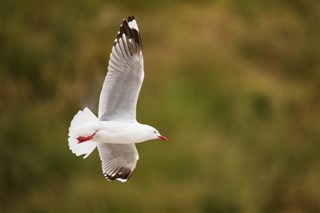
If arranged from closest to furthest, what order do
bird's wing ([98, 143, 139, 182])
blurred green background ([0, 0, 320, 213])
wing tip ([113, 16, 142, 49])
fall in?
wing tip ([113, 16, 142, 49]) < bird's wing ([98, 143, 139, 182]) < blurred green background ([0, 0, 320, 213])

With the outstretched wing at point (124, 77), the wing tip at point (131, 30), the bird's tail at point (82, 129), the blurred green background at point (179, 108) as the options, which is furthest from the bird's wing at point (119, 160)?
the blurred green background at point (179, 108)

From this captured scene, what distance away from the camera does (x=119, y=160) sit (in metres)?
4.65

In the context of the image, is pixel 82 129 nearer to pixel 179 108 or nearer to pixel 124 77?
pixel 124 77

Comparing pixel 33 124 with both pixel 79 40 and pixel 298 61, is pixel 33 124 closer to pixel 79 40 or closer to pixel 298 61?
pixel 79 40

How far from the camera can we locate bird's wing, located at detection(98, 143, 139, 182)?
462 cm

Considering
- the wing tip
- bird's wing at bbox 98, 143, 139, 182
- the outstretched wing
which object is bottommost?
bird's wing at bbox 98, 143, 139, 182

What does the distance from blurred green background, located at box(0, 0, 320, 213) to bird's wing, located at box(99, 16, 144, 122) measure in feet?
12.6

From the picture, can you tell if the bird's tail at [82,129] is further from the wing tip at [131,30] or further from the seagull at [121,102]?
the wing tip at [131,30]

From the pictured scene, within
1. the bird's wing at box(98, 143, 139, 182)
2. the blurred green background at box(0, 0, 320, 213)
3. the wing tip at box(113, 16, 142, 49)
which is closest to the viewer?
the wing tip at box(113, 16, 142, 49)

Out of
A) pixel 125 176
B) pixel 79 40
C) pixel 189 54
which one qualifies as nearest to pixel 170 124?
pixel 189 54

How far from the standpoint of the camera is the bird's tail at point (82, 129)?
4312 mm

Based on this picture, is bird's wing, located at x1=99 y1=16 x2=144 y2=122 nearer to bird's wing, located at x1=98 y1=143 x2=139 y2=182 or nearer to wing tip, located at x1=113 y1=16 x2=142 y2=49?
wing tip, located at x1=113 y1=16 x2=142 y2=49

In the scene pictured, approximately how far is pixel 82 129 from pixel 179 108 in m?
4.93

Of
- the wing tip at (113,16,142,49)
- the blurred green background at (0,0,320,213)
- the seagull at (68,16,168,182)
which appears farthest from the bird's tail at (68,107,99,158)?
the blurred green background at (0,0,320,213)
